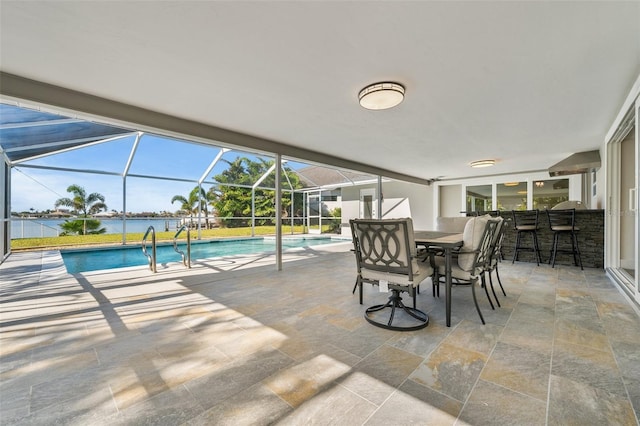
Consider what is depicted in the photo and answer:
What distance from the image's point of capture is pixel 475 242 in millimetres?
2473

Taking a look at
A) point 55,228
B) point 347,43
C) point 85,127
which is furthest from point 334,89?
point 55,228

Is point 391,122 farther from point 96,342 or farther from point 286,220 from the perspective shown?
point 286,220

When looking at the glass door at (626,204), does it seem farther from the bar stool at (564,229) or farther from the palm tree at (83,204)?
the palm tree at (83,204)

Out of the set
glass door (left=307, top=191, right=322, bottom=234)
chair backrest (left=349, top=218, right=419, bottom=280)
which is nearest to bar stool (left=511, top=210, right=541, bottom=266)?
chair backrest (left=349, top=218, right=419, bottom=280)

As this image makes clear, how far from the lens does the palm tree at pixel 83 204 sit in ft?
28.2

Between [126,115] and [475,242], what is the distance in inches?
159

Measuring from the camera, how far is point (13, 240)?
6891 millimetres

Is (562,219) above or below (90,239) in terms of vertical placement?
above

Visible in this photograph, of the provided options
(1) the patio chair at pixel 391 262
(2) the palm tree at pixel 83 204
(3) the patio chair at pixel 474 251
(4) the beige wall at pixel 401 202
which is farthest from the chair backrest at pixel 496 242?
(2) the palm tree at pixel 83 204

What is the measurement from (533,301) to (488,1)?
308cm

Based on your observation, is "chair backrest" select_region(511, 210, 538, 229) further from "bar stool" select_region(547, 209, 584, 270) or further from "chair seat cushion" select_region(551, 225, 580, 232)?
"chair seat cushion" select_region(551, 225, 580, 232)

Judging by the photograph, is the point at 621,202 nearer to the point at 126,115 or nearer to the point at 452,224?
the point at 452,224

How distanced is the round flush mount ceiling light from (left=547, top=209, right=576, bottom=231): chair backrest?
452 cm

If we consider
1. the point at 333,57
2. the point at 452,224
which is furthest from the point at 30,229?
the point at 452,224
